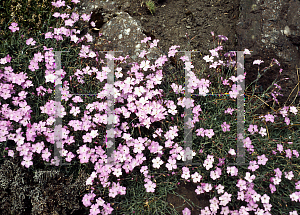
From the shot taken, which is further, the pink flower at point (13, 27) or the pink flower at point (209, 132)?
the pink flower at point (13, 27)

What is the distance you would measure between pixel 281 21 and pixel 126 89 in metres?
2.38

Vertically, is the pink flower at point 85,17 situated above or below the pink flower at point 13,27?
above

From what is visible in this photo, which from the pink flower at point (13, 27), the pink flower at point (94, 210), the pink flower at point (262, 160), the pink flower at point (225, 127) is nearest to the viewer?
the pink flower at point (94, 210)

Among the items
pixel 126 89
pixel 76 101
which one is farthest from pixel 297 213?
pixel 76 101

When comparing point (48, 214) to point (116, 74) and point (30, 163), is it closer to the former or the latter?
point (30, 163)

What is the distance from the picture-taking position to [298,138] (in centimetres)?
350

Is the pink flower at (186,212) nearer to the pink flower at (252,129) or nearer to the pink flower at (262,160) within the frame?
the pink flower at (262,160)

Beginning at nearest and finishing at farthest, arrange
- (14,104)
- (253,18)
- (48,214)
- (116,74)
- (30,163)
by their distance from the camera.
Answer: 1. (48,214)
2. (30,163)
3. (14,104)
4. (116,74)
5. (253,18)

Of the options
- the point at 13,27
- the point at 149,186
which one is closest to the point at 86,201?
the point at 149,186

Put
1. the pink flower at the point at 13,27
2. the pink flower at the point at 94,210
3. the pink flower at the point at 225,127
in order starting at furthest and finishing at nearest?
1. the pink flower at the point at 13,27
2. the pink flower at the point at 225,127
3. the pink flower at the point at 94,210

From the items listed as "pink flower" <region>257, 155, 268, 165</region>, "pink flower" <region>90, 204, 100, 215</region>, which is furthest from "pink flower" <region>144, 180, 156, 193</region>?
"pink flower" <region>257, 155, 268, 165</region>

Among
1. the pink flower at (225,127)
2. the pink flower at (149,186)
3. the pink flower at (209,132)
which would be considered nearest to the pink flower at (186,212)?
the pink flower at (149,186)

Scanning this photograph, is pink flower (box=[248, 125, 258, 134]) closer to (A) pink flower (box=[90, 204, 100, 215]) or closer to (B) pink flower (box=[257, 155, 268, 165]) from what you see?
(B) pink flower (box=[257, 155, 268, 165])

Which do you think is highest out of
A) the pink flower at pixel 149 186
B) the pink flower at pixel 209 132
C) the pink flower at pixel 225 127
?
the pink flower at pixel 225 127
